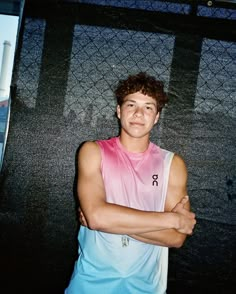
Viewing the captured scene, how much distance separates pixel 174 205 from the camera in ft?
4.97

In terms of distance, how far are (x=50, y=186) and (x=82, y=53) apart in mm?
1069

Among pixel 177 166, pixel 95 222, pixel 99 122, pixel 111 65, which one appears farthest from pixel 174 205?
pixel 111 65

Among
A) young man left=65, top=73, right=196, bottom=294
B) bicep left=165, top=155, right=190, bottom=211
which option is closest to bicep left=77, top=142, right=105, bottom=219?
young man left=65, top=73, right=196, bottom=294

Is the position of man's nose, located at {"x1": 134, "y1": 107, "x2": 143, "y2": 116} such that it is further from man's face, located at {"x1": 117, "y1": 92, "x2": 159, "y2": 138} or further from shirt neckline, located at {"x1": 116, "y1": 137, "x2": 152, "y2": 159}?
shirt neckline, located at {"x1": 116, "y1": 137, "x2": 152, "y2": 159}

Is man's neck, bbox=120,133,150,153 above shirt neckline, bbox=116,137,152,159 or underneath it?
above

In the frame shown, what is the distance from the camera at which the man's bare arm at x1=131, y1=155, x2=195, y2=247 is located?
4.65 ft

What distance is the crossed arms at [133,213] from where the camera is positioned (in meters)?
1.33

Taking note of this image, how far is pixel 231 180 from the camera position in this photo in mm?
2129

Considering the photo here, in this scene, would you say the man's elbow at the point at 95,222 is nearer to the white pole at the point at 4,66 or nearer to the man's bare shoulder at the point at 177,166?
the man's bare shoulder at the point at 177,166

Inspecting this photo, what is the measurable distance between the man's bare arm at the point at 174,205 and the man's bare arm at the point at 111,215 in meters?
0.05

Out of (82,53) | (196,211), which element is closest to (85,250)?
(196,211)

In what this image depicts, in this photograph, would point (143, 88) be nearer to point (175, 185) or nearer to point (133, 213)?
point (175, 185)

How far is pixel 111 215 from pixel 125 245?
23 centimetres

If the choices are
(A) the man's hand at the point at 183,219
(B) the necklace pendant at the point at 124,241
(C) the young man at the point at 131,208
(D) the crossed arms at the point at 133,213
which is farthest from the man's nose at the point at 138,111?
(B) the necklace pendant at the point at 124,241
